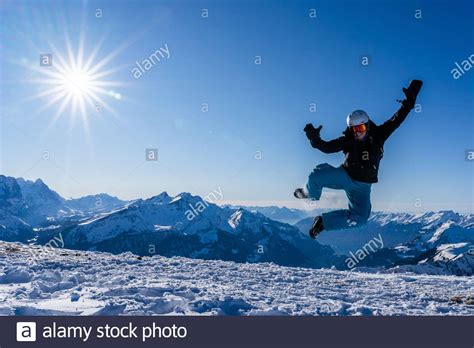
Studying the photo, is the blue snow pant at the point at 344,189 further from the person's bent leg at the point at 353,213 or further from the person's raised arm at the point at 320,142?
the person's raised arm at the point at 320,142

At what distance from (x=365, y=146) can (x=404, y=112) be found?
132 centimetres

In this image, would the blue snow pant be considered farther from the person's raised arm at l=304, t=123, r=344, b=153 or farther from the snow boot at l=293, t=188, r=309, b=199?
the person's raised arm at l=304, t=123, r=344, b=153

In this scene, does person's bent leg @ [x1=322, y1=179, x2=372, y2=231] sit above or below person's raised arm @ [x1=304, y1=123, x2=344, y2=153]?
below
